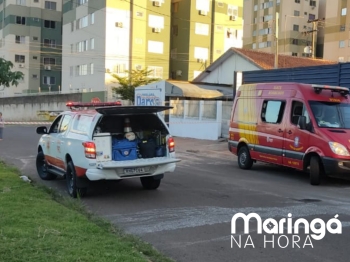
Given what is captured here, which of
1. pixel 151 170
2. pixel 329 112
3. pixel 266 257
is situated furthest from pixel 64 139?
pixel 329 112

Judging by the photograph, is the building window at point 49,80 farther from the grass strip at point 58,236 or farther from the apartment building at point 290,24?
the grass strip at point 58,236

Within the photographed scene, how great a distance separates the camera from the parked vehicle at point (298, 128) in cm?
1063

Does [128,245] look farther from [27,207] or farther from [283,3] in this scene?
[283,3]

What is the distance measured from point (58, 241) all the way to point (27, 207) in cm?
200

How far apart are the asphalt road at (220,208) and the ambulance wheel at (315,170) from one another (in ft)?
0.70

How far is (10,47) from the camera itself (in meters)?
64.8

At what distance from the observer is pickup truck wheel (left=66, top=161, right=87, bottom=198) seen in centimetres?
879

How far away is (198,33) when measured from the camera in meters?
56.1

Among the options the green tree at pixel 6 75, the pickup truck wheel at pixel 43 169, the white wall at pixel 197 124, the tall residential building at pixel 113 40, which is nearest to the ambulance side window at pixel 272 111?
the pickup truck wheel at pixel 43 169

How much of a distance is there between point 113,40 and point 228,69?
19.5 meters

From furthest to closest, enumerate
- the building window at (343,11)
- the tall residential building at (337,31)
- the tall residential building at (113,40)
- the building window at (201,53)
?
1. the building window at (343,11)
2. the tall residential building at (337,31)
3. the building window at (201,53)
4. the tall residential building at (113,40)

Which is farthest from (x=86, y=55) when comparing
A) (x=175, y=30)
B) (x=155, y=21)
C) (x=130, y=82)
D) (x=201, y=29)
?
(x=201, y=29)

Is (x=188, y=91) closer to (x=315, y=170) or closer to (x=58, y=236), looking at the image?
(x=315, y=170)

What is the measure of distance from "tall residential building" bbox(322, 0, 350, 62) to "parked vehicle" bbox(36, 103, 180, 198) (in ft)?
200
